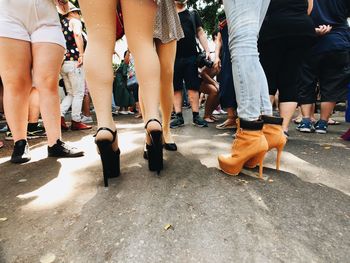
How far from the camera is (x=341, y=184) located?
1394 millimetres

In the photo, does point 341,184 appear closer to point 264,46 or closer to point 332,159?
point 332,159

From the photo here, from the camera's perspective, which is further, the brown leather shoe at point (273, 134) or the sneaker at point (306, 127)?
the sneaker at point (306, 127)

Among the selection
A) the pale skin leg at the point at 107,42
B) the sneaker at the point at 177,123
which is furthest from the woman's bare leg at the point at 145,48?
the sneaker at the point at 177,123

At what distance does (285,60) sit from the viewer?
7.77ft

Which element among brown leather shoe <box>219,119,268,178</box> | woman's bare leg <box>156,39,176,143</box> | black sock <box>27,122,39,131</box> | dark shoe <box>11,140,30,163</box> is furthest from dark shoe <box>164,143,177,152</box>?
black sock <box>27,122,39,131</box>

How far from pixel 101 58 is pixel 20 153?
3.99ft

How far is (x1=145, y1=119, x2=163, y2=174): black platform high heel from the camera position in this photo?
141cm

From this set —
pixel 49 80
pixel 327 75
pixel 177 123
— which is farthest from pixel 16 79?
pixel 327 75

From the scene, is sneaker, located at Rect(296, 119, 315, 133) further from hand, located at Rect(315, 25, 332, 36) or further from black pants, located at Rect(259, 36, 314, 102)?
hand, located at Rect(315, 25, 332, 36)

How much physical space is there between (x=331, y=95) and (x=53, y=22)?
122 inches

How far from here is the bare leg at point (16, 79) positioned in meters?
1.95

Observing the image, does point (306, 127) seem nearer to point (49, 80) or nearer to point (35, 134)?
point (49, 80)

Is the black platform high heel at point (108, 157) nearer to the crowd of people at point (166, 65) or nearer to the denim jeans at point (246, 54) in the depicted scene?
the crowd of people at point (166, 65)

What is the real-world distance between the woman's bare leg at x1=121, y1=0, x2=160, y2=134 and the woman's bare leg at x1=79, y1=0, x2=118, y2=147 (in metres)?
0.10
